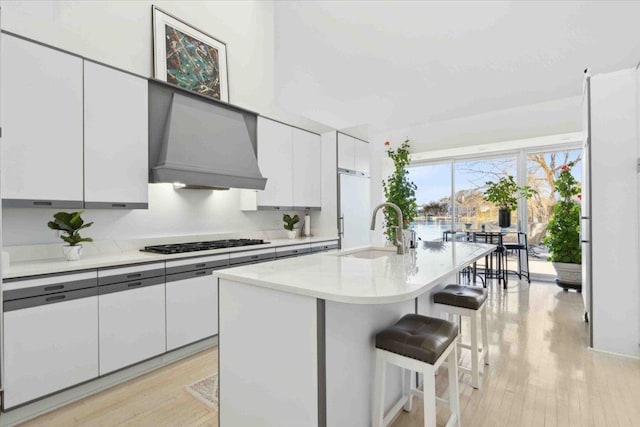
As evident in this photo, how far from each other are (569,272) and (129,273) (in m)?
5.68

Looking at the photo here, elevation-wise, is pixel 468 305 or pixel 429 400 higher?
pixel 468 305

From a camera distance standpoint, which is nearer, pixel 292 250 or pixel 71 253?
pixel 71 253

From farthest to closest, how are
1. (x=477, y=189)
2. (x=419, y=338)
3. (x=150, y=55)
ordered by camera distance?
(x=477, y=189)
(x=150, y=55)
(x=419, y=338)

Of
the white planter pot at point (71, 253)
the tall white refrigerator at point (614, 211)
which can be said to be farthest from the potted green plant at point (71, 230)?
the tall white refrigerator at point (614, 211)

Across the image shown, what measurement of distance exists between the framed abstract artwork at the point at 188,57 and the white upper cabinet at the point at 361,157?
8.01ft

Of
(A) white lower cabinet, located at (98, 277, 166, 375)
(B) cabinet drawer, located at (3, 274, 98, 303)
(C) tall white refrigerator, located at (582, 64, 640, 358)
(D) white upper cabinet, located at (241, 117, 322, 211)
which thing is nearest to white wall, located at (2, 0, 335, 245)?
(D) white upper cabinet, located at (241, 117, 322, 211)

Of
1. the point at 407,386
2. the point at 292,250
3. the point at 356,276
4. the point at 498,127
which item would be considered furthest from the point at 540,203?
the point at 356,276

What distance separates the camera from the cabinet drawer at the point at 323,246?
14.7 feet

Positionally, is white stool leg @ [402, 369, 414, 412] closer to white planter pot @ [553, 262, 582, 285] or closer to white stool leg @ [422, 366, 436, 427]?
white stool leg @ [422, 366, 436, 427]

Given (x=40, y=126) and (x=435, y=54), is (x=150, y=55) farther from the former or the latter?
(x=435, y=54)

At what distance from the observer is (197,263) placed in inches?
113

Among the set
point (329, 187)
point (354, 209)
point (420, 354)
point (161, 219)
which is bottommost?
point (420, 354)

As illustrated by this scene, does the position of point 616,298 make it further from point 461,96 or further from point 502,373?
point 461,96

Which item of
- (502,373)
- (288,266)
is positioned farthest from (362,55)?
(502,373)
